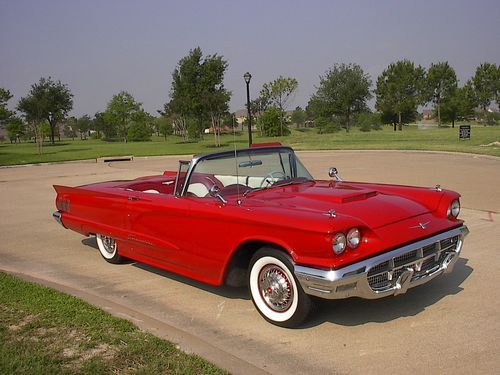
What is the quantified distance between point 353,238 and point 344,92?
63.1 meters

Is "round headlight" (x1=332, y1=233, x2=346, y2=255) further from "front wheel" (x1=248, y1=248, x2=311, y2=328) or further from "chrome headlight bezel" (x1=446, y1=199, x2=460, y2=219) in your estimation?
"chrome headlight bezel" (x1=446, y1=199, x2=460, y2=219)

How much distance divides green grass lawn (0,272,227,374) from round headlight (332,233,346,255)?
109 cm

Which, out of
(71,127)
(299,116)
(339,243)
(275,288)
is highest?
(299,116)

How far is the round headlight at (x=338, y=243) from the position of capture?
3341 millimetres

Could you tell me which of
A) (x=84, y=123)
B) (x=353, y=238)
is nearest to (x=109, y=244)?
(x=353, y=238)

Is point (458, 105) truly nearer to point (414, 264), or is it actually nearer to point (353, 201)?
point (353, 201)

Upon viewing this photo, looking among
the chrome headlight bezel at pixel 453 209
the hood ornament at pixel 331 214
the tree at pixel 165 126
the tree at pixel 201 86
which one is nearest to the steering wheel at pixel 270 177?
the hood ornament at pixel 331 214

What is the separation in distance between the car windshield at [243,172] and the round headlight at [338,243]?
4.31 ft

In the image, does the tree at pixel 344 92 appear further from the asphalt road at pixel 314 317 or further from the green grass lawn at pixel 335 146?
the asphalt road at pixel 314 317

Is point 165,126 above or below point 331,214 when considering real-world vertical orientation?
above

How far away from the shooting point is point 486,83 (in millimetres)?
68562

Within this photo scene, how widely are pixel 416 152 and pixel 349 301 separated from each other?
67.3 ft

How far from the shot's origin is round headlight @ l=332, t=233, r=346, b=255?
334 centimetres

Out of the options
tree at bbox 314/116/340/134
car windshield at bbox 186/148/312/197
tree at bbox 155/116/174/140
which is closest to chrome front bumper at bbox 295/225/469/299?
car windshield at bbox 186/148/312/197
